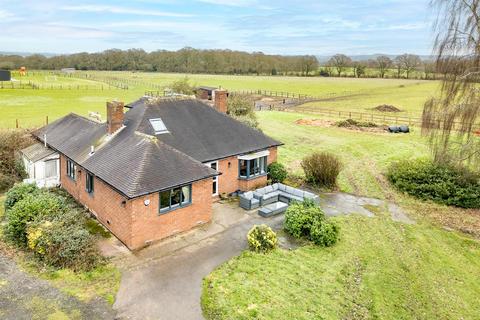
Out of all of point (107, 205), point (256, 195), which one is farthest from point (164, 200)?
point (256, 195)

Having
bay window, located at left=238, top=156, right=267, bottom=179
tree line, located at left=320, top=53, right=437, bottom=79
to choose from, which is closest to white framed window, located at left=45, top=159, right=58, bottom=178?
bay window, located at left=238, top=156, right=267, bottom=179

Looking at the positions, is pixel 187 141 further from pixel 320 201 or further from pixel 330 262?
pixel 330 262

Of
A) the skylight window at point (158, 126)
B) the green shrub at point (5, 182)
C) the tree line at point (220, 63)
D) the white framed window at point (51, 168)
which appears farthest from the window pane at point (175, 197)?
the tree line at point (220, 63)

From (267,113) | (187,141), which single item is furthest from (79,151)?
(267,113)

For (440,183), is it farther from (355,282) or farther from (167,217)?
(167,217)

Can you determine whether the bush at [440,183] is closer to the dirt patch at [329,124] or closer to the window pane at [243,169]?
the window pane at [243,169]
